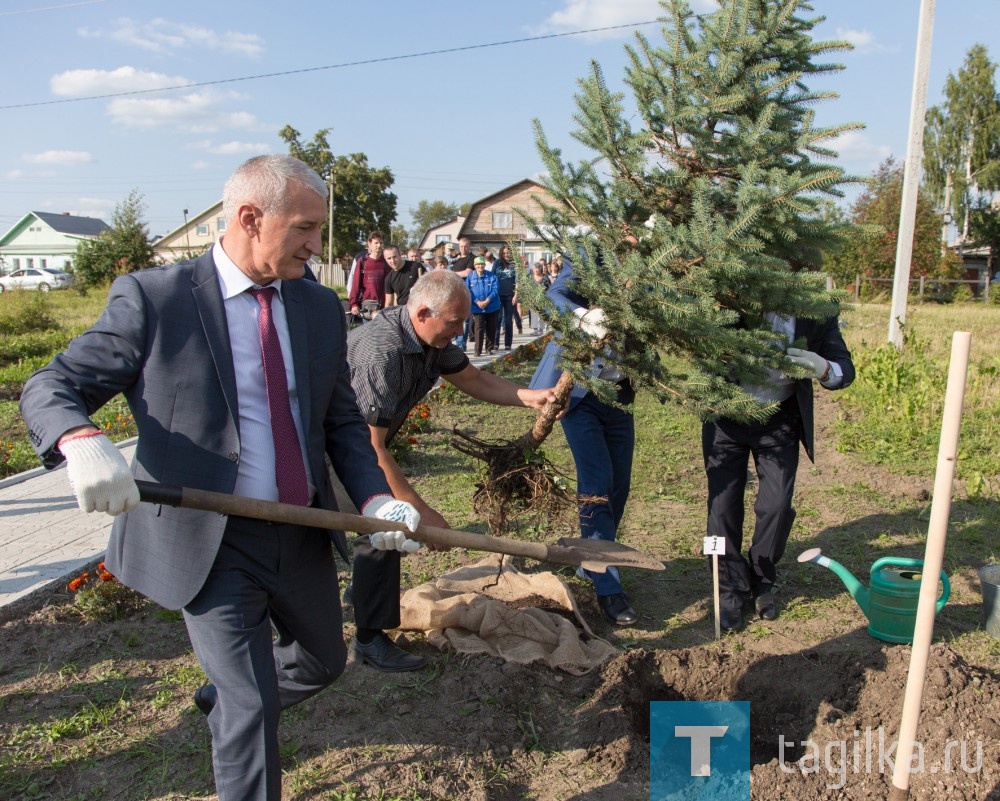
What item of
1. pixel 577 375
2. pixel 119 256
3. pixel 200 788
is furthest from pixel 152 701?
pixel 119 256

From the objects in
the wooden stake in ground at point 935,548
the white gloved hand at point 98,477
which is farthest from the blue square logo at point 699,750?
the white gloved hand at point 98,477

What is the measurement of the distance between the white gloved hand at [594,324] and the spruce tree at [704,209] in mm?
41

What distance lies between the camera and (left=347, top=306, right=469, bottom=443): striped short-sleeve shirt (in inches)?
133

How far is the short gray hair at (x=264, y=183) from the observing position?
218 cm

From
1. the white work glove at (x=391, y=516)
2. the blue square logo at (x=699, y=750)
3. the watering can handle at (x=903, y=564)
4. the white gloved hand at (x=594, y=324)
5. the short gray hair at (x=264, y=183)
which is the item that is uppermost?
the short gray hair at (x=264, y=183)

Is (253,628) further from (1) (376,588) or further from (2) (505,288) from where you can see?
(2) (505,288)

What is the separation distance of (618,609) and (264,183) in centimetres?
275

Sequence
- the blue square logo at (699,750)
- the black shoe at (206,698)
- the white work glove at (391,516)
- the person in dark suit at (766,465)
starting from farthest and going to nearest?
the person in dark suit at (766,465) < the blue square logo at (699,750) < the black shoe at (206,698) < the white work glove at (391,516)

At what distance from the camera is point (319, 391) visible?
2.45m

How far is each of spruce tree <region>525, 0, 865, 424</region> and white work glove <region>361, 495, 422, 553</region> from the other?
1225 millimetres

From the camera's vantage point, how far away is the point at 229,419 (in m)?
2.21

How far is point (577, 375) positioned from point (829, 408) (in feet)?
23.3

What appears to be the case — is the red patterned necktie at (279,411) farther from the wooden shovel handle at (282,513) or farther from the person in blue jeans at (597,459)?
the person in blue jeans at (597,459)

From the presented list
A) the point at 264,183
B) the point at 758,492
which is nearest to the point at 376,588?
the point at 264,183
